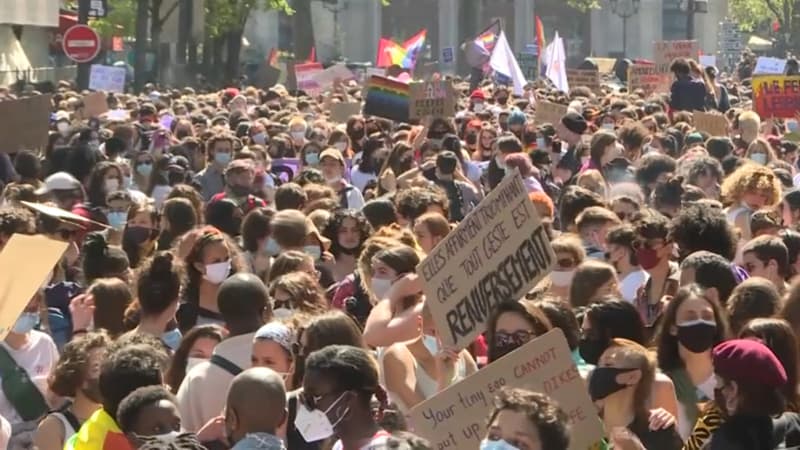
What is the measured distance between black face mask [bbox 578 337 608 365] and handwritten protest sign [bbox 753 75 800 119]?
42.7 ft

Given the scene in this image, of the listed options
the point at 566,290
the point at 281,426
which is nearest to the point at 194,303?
the point at 566,290

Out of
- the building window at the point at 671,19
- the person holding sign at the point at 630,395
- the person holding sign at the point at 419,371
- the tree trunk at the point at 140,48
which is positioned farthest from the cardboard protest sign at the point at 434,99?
the building window at the point at 671,19

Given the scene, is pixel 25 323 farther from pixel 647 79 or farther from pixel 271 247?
pixel 647 79

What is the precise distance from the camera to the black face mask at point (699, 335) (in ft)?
23.6

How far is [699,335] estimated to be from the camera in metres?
7.20

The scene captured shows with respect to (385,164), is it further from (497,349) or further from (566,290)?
(497,349)

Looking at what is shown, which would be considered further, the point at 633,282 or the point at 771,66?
the point at 771,66

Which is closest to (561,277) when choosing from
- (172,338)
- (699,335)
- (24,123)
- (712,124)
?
(172,338)

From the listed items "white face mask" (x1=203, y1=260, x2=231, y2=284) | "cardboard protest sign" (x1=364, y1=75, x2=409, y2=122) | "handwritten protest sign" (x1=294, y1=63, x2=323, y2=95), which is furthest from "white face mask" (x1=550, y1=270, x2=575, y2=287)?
"handwritten protest sign" (x1=294, y1=63, x2=323, y2=95)

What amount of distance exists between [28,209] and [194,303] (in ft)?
6.09

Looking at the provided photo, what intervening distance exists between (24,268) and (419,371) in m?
1.62

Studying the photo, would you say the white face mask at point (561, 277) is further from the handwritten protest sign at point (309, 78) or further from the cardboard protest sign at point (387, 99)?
the handwritten protest sign at point (309, 78)

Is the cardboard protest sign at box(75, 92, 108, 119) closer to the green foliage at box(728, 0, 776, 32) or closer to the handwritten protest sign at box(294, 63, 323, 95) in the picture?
the handwritten protest sign at box(294, 63, 323, 95)

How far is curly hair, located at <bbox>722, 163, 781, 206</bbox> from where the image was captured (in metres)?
11.2
